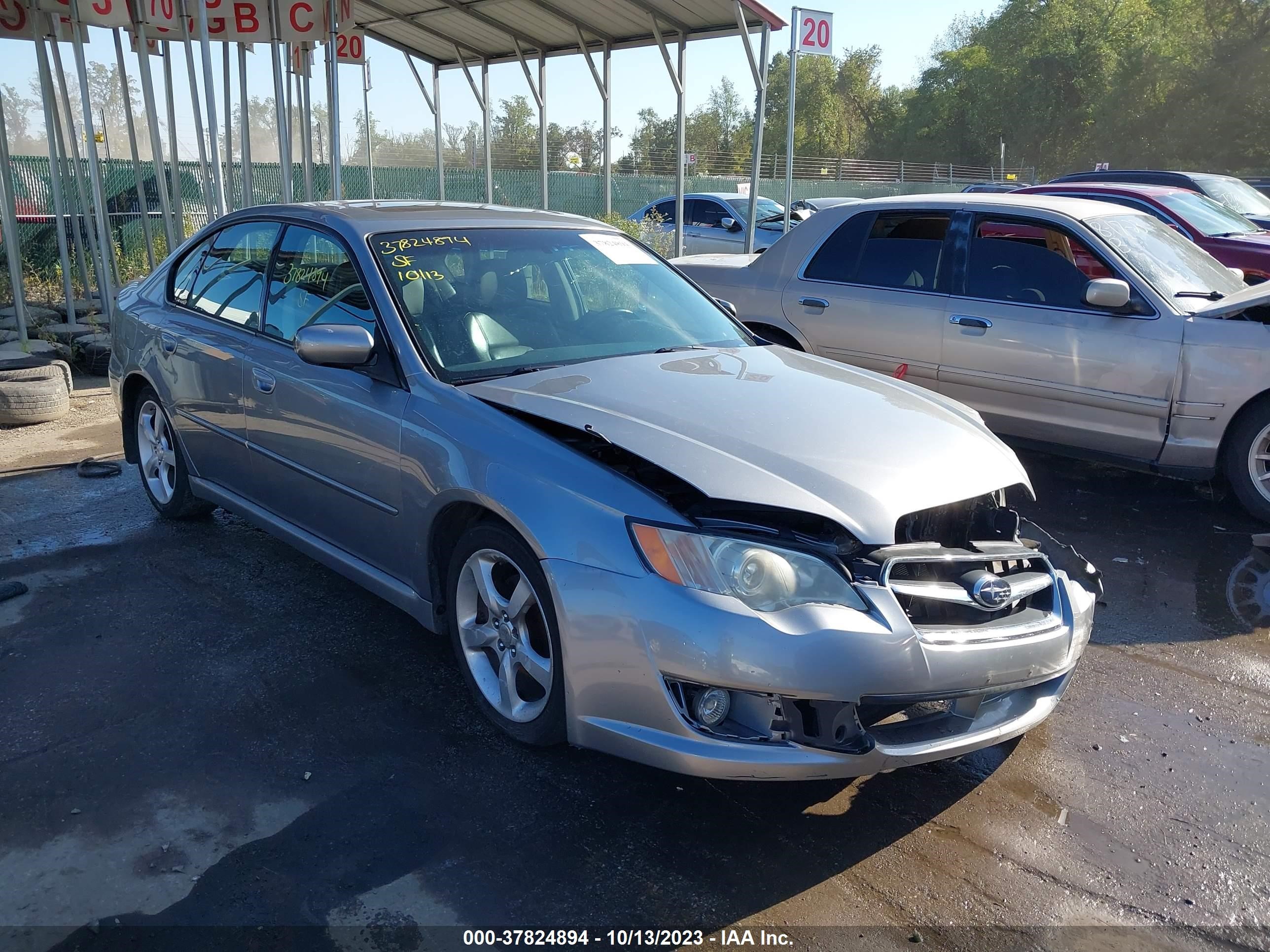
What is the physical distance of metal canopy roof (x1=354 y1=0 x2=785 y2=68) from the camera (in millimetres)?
10938

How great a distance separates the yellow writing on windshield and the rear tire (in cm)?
436

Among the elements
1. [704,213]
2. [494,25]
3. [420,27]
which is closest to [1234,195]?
[704,213]

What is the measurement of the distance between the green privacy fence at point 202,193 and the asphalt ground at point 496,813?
412 cm

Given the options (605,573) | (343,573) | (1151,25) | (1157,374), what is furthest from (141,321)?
(1151,25)

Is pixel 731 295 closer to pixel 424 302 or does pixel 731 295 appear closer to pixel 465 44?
pixel 424 302

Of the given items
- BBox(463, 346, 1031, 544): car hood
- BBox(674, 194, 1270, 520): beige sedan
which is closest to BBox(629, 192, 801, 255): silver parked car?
BBox(674, 194, 1270, 520): beige sedan

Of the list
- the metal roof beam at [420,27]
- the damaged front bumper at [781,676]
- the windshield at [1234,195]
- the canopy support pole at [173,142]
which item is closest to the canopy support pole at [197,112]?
the canopy support pole at [173,142]

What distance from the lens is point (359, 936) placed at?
251cm

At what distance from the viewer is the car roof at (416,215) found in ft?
14.0

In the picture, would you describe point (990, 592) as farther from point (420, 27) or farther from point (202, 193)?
point (202, 193)

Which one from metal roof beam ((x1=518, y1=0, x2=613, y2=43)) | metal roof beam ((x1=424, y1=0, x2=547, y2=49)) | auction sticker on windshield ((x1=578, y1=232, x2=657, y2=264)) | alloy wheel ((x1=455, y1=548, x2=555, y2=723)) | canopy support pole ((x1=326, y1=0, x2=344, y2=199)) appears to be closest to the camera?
alloy wheel ((x1=455, y1=548, x2=555, y2=723))

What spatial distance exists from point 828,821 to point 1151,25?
58.7m

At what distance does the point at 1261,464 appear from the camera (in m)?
5.66

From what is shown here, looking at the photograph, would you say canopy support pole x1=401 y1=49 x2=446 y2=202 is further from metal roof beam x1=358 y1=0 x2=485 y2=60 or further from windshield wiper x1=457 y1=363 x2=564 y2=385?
windshield wiper x1=457 y1=363 x2=564 y2=385
